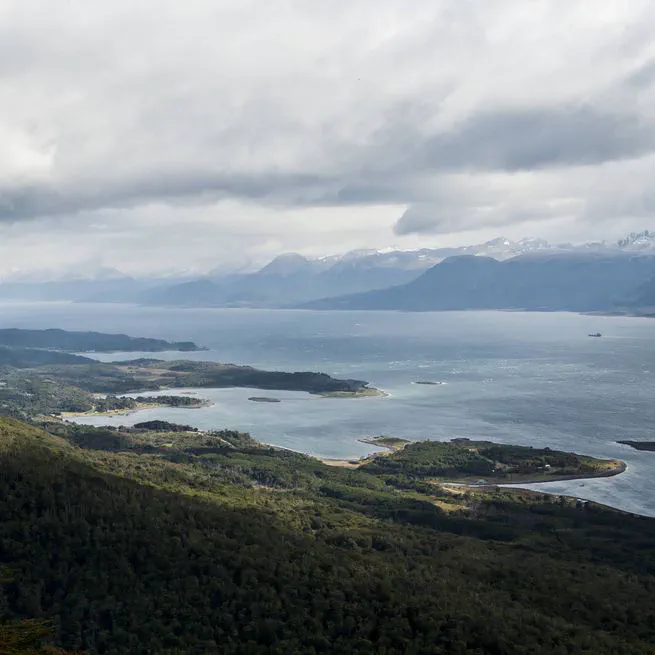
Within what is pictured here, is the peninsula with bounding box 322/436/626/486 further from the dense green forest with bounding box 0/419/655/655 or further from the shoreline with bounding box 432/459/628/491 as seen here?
the dense green forest with bounding box 0/419/655/655

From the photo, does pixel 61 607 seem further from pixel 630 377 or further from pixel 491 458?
pixel 630 377

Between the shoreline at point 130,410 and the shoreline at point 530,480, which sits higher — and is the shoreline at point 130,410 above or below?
above

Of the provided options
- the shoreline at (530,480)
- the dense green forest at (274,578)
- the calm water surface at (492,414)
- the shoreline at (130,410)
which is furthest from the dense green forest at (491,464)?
the shoreline at (130,410)

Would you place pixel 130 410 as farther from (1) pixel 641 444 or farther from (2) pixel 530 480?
(1) pixel 641 444

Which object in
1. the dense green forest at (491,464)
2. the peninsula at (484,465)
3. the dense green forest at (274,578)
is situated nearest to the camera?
the dense green forest at (274,578)

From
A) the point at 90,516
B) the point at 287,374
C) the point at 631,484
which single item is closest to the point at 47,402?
the point at 287,374

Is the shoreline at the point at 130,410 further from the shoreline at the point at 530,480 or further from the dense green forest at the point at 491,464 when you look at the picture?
the shoreline at the point at 530,480

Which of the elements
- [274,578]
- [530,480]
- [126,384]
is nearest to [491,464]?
[530,480]

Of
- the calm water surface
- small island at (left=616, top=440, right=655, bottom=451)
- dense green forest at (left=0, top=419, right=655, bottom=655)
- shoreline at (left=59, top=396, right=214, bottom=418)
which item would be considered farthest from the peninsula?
shoreline at (left=59, top=396, right=214, bottom=418)
